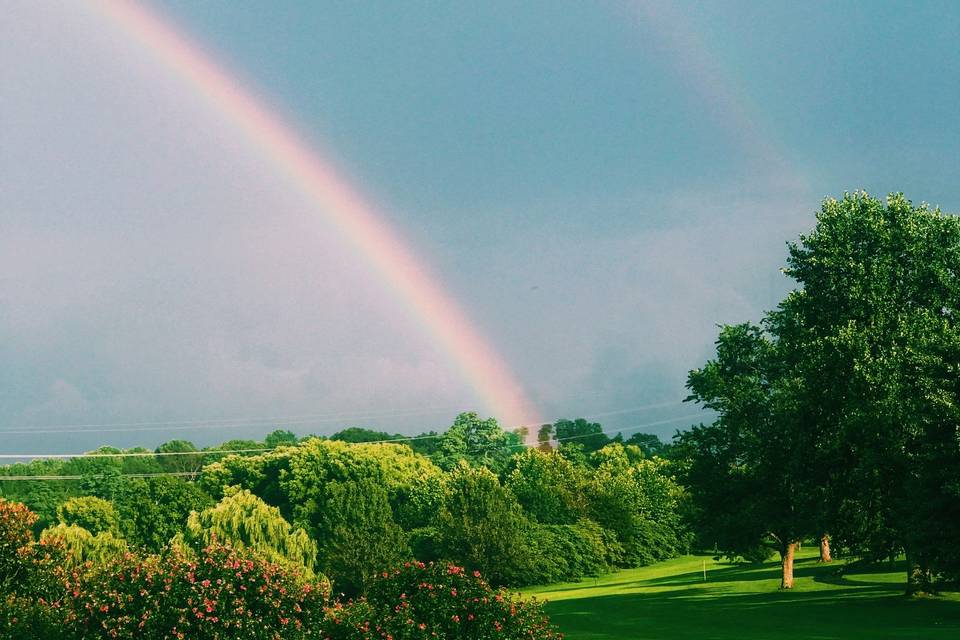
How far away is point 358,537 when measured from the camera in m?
83.0

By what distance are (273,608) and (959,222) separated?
35.8 metres

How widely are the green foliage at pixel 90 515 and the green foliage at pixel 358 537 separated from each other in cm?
2482

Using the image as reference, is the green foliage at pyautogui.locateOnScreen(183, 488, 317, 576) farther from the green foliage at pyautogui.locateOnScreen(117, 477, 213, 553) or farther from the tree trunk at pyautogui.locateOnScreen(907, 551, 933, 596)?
the tree trunk at pyautogui.locateOnScreen(907, 551, 933, 596)

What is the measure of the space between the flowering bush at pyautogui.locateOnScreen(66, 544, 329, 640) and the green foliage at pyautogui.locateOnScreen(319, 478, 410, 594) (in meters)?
53.6

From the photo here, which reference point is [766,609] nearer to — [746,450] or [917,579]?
[917,579]

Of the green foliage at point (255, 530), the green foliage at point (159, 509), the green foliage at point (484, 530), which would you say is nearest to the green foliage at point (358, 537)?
the green foliage at point (255, 530)

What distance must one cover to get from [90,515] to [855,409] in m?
85.4

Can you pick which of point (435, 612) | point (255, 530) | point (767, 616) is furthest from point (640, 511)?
point (435, 612)

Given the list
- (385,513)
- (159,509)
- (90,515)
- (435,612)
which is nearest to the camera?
(435,612)

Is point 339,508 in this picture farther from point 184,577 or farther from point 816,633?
point 184,577

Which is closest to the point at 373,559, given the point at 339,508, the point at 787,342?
the point at 339,508

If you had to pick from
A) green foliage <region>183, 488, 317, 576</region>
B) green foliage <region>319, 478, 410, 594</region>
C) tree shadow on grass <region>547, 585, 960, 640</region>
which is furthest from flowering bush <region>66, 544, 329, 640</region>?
green foliage <region>183, 488, 317, 576</region>

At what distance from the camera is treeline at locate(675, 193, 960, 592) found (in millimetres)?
36312

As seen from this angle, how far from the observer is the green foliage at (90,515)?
104m
